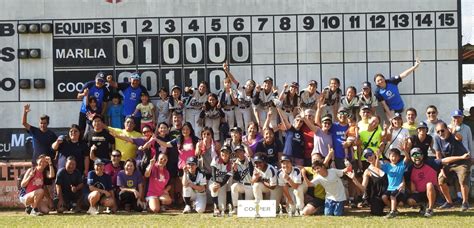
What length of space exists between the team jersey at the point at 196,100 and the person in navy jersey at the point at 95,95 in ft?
5.46

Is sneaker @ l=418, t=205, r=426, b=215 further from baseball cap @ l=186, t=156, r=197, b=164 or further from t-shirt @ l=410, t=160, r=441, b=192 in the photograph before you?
baseball cap @ l=186, t=156, r=197, b=164

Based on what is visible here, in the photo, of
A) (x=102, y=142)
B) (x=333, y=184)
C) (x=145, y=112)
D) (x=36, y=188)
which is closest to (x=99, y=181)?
(x=102, y=142)

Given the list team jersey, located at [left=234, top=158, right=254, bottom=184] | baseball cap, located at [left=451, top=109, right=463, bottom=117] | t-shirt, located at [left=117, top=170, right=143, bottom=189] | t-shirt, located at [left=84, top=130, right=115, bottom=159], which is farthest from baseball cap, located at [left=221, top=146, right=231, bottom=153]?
baseball cap, located at [left=451, top=109, right=463, bottom=117]

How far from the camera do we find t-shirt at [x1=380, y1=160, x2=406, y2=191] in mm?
13031

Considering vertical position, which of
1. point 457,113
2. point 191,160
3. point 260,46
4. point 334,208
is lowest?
point 334,208

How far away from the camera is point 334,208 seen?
12.9 meters

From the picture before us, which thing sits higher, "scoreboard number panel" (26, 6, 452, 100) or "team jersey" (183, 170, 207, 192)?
"scoreboard number panel" (26, 6, 452, 100)

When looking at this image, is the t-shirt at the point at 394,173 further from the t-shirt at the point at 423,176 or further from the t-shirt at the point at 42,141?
the t-shirt at the point at 42,141

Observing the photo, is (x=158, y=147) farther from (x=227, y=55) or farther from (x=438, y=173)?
(x=438, y=173)

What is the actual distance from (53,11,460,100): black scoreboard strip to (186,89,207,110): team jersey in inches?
18.3

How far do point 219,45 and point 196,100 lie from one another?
125cm

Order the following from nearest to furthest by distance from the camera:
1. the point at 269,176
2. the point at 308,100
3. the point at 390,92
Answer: the point at 269,176, the point at 308,100, the point at 390,92

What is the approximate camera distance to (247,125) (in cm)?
1477

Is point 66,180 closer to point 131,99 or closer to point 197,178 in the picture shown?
point 131,99
